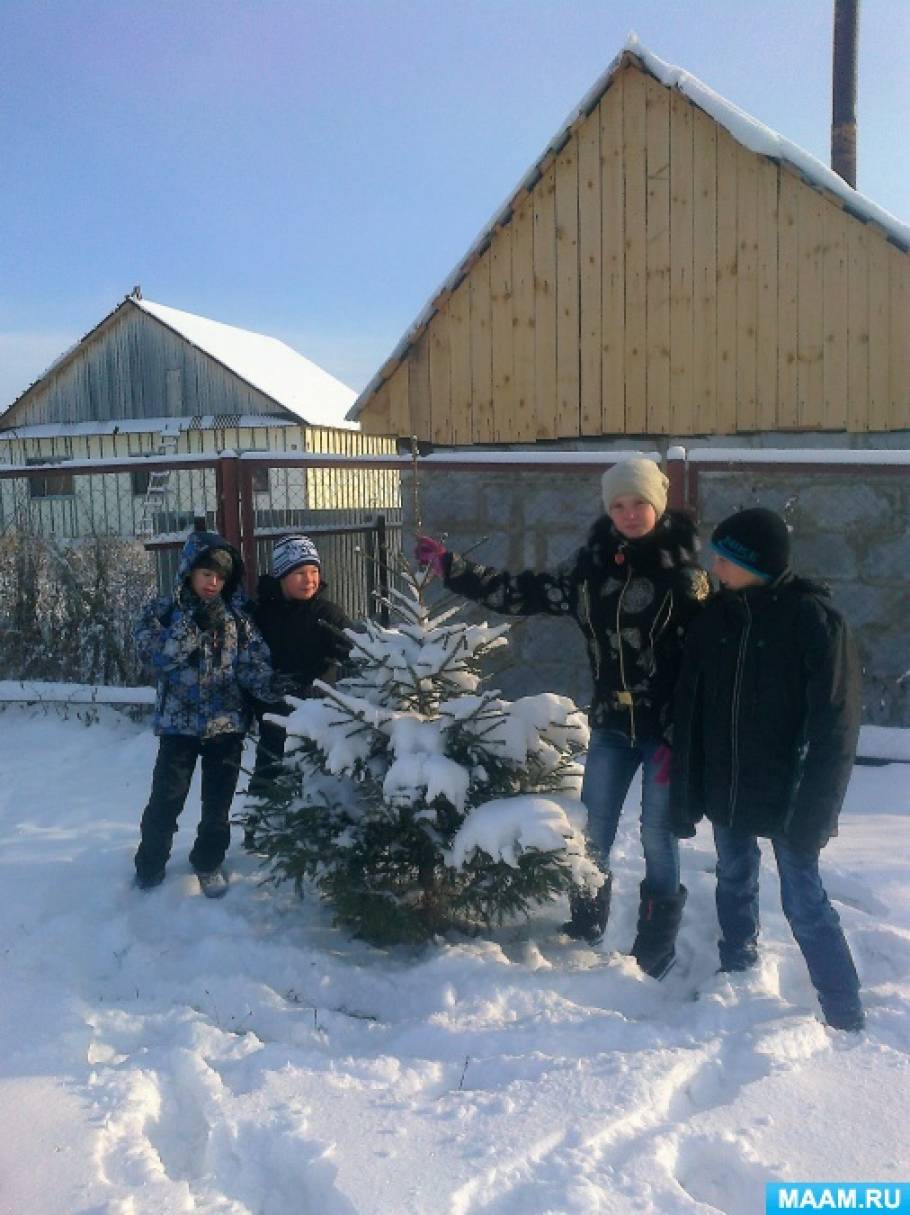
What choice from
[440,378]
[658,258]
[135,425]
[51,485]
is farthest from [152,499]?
[135,425]

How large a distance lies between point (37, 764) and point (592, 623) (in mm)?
3830

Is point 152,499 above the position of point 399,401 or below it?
below

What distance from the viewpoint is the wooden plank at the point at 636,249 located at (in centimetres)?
722

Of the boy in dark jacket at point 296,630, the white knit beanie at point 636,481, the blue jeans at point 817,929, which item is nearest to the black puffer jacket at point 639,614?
the white knit beanie at point 636,481

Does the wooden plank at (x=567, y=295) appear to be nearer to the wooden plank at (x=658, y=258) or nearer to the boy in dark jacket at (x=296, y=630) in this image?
the wooden plank at (x=658, y=258)

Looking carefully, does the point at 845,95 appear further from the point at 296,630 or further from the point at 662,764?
the point at 662,764

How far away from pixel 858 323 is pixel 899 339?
288 millimetres

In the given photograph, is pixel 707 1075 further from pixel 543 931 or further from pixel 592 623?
pixel 592 623

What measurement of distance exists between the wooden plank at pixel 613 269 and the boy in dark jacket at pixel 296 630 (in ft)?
12.9

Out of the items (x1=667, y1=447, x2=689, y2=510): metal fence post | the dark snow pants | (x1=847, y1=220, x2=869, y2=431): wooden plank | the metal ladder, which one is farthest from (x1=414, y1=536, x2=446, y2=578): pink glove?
(x1=847, y1=220, x2=869, y2=431): wooden plank

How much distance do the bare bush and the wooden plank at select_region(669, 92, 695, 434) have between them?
3.93 m

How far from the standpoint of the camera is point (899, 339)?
656 cm

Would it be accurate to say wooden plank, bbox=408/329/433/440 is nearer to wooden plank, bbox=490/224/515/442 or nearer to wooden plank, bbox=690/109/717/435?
wooden plank, bbox=490/224/515/442

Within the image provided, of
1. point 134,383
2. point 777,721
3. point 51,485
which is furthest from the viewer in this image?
point 134,383
